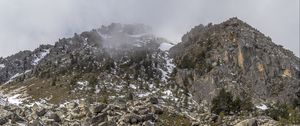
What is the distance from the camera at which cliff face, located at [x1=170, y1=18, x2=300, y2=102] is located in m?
162

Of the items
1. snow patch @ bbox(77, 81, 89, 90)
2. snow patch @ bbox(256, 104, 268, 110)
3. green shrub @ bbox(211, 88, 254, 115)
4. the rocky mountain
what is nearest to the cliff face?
the rocky mountain

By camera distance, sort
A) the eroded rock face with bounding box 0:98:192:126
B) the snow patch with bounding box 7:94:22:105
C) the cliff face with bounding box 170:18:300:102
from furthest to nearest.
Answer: the cliff face with bounding box 170:18:300:102
the snow patch with bounding box 7:94:22:105
the eroded rock face with bounding box 0:98:192:126

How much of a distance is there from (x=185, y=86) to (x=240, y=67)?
20606 millimetres

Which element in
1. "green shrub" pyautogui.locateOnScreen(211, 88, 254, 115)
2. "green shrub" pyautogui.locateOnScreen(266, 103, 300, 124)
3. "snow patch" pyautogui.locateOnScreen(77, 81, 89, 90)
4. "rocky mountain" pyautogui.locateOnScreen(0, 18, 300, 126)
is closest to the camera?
"rocky mountain" pyautogui.locateOnScreen(0, 18, 300, 126)

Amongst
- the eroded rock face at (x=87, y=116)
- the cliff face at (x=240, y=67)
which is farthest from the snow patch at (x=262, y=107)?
the eroded rock face at (x=87, y=116)

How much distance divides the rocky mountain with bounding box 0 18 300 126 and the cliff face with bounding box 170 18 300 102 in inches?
13.0

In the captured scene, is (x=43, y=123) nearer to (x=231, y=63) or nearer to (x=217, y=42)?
(x=231, y=63)

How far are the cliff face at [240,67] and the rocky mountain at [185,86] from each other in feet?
1.08

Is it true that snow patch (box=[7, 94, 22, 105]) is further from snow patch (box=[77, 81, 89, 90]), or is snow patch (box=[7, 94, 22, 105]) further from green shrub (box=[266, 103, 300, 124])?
green shrub (box=[266, 103, 300, 124])

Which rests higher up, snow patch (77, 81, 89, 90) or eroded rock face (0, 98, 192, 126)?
snow patch (77, 81, 89, 90)

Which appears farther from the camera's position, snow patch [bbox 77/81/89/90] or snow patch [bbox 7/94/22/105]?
snow patch [bbox 77/81/89/90]

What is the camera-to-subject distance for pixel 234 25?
649ft

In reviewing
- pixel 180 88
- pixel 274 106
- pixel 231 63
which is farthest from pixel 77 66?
pixel 274 106

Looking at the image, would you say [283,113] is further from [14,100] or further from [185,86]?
[14,100]
